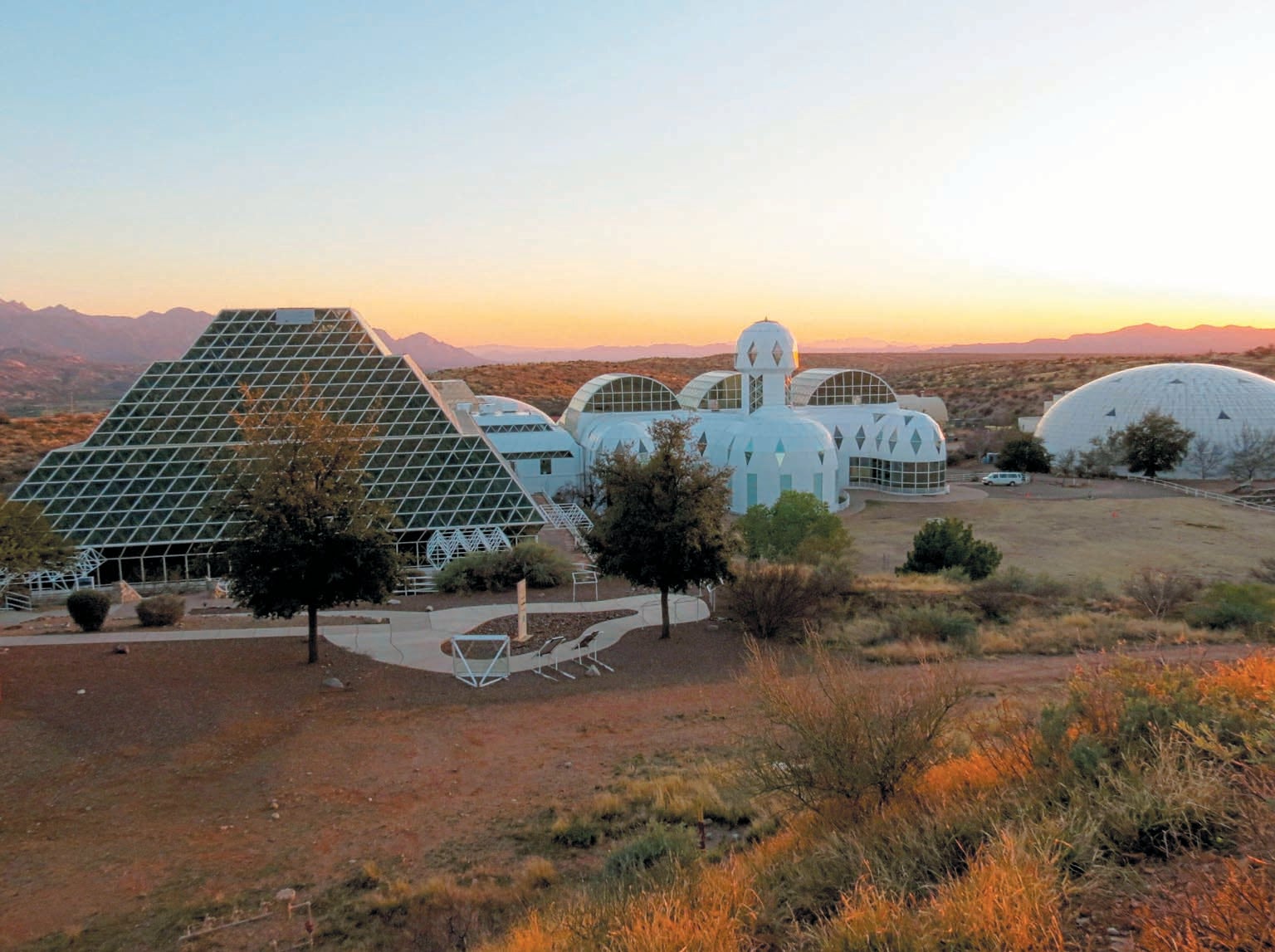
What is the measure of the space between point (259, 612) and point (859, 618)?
1290 cm

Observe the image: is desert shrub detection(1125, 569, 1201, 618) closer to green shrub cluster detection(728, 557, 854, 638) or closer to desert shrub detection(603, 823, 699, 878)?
green shrub cluster detection(728, 557, 854, 638)

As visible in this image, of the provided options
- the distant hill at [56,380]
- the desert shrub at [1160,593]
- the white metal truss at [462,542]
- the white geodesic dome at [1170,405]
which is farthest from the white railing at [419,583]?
the distant hill at [56,380]

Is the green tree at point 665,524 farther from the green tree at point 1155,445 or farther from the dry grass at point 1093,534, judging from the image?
the green tree at point 1155,445

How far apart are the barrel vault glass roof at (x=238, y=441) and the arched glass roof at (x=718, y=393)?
22001mm

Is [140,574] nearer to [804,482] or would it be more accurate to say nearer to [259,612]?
[259,612]

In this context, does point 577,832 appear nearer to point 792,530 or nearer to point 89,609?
point 89,609

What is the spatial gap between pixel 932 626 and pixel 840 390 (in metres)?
32.3

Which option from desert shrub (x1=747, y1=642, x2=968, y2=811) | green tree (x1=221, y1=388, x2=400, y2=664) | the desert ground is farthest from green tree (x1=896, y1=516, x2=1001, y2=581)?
desert shrub (x1=747, y1=642, x2=968, y2=811)

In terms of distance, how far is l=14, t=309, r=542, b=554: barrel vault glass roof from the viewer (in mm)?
26172

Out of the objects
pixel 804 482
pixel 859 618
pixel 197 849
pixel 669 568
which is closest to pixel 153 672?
pixel 197 849

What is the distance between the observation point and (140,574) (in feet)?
86.1

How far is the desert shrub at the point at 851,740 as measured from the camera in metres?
7.60

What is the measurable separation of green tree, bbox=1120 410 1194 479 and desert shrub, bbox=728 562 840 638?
37.4 metres

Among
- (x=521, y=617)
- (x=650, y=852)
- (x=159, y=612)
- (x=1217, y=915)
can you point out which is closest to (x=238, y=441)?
(x=159, y=612)
